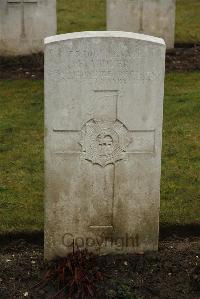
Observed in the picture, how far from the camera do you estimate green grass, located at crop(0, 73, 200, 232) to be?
20.4 feet

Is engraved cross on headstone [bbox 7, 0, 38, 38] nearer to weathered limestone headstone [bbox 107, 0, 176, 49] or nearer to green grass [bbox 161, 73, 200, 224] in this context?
weathered limestone headstone [bbox 107, 0, 176, 49]

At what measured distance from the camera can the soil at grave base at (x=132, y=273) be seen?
4949 mm

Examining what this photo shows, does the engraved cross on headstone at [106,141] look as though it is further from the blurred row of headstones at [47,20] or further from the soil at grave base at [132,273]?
the blurred row of headstones at [47,20]

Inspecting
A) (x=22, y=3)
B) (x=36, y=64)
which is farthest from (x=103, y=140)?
(x=22, y=3)

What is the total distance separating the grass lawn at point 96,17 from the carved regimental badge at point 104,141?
790cm

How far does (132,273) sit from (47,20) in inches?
274

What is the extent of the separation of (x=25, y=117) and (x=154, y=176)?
3.95m

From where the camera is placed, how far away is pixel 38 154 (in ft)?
25.0

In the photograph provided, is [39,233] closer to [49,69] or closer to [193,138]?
[49,69]

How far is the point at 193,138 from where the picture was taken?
8109 mm

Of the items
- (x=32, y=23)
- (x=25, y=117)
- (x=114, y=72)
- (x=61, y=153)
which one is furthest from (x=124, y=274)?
(x=32, y=23)

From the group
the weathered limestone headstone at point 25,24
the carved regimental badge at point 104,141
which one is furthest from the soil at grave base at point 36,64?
the carved regimental badge at point 104,141

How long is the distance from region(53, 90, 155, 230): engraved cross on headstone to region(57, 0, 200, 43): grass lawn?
25.9ft

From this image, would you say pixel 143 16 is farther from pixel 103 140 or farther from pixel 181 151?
pixel 103 140
